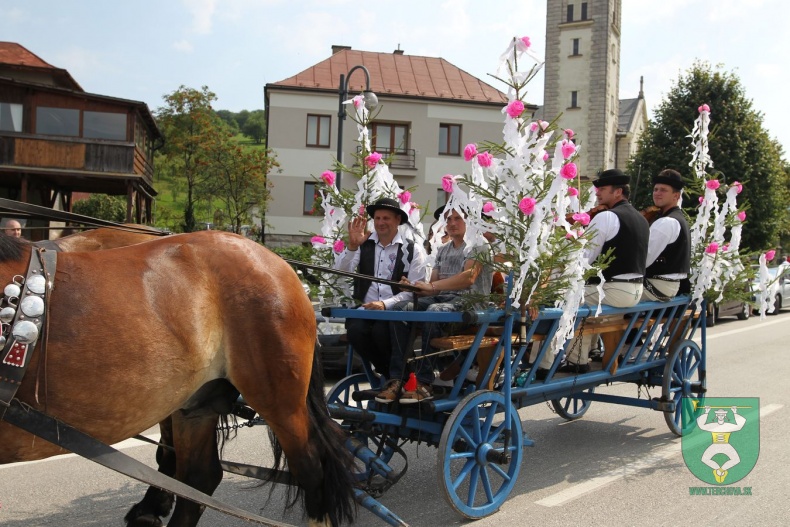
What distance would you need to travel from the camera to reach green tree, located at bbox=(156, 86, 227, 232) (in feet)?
81.6

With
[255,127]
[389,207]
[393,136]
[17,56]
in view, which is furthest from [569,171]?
[255,127]

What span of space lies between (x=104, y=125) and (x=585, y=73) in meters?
33.5

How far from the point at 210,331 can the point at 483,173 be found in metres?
2.15

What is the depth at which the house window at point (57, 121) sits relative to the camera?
21734 millimetres

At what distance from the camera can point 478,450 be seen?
14.0 ft

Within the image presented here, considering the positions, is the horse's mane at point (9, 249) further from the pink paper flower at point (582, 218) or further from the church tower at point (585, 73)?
the church tower at point (585, 73)

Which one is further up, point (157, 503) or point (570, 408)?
point (157, 503)

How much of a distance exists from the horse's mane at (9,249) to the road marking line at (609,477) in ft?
10.9

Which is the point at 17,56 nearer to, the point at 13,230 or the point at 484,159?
the point at 13,230

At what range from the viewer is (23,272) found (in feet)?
8.80

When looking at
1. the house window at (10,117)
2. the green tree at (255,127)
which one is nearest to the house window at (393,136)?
the house window at (10,117)

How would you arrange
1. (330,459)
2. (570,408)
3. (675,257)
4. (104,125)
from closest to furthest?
(330,459)
(675,257)
(570,408)
(104,125)

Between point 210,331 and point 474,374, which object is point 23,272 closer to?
point 210,331

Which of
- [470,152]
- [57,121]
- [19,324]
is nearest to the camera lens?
[19,324]
